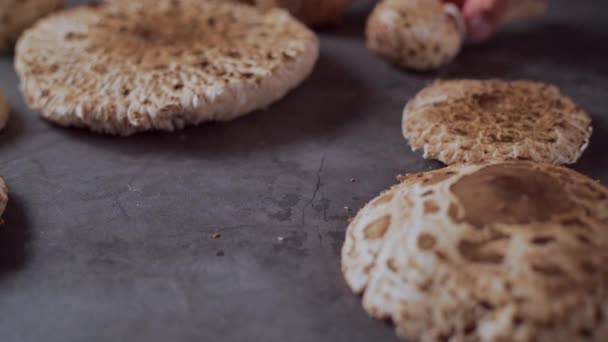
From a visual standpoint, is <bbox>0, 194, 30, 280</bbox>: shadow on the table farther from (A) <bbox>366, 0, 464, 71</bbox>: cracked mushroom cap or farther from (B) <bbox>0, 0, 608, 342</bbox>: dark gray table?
(A) <bbox>366, 0, 464, 71</bbox>: cracked mushroom cap

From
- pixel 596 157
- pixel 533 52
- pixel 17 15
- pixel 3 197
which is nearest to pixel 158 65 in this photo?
pixel 3 197

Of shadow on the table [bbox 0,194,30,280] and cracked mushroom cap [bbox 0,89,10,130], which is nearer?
shadow on the table [bbox 0,194,30,280]

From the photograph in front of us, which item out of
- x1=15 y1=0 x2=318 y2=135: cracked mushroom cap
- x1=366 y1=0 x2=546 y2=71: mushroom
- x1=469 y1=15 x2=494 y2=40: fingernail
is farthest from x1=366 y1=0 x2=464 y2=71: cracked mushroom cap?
x1=15 y1=0 x2=318 y2=135: cracked mushroom cap

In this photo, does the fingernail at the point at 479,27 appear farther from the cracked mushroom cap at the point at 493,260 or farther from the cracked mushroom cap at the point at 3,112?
the cracked mushroom cap at the point at 3,112

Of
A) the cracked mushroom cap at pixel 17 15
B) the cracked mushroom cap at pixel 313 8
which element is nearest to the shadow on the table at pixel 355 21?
the cracked mushroom cap at pixel 313 8

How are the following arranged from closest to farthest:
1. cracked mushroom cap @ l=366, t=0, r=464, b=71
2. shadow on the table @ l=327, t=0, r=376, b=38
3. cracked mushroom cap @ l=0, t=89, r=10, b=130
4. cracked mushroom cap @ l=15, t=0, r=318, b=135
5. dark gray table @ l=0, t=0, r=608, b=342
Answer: dark gray table @ l=0, t=0, r=608, b=342 < cracked mushroom cap @ l=15, t=0, r=318, b=135 < cracked mushroom cap @ l=0, t=89, r=10, b=130 < cracked mushroom cap @ l=366, t=0, r=464, b=71 < shadow on the table @ l=327, t=0, r=376, b=38

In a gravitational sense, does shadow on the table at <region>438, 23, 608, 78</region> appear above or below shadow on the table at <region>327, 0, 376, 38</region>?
above
